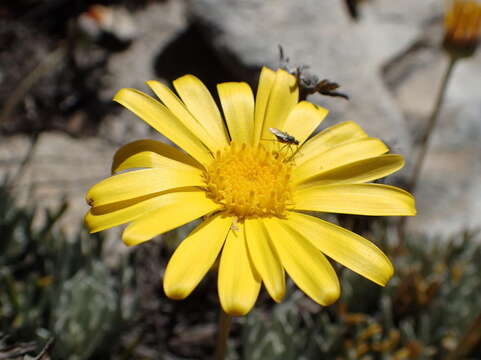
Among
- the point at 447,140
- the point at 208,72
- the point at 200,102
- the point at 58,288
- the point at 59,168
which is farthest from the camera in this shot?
the point at 208,72

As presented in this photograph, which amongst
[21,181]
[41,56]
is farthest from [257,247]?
[41,56]

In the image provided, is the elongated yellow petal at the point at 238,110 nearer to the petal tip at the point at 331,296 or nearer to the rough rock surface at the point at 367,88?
the petal tip at the point at 331,296

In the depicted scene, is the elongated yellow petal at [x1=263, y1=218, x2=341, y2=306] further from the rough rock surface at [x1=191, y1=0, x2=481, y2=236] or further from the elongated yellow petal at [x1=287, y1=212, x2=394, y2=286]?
the rough rock surface at [x1=191, y1=0, x2=481, y2=236]

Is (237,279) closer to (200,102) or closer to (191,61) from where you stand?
(200,102)

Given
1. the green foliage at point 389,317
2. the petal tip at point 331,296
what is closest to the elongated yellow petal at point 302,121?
the petal tip at point 331,296

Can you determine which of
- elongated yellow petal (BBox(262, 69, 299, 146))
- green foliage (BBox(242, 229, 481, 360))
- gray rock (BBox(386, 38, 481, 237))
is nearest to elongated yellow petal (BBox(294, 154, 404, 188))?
elongated yellow petal (BBox(262, 69, 299, 146))

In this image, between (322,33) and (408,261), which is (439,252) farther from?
(322,33)

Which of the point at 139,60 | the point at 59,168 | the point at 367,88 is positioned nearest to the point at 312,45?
the point at 367,88
